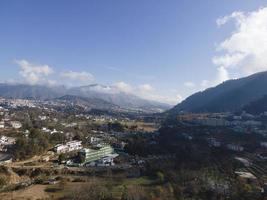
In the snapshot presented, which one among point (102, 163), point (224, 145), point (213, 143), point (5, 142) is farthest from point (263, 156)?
point (5, 142)

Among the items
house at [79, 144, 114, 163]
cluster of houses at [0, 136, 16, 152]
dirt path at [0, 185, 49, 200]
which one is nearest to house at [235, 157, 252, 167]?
house at [79, 144, 114, 163]

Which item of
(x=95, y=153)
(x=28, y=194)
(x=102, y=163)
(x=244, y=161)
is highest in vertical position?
(x=244, y=161)

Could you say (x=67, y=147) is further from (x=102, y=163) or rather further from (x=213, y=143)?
(x=213, y=143)

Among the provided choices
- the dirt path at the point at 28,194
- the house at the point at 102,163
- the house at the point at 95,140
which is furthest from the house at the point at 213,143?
the dirt path at the point at 28,194

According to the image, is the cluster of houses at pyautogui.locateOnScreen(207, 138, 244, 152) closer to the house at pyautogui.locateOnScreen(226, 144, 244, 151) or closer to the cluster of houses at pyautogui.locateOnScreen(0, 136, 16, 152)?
the house at pyautogui.locateOnScreen(226, 144, 244, 151)

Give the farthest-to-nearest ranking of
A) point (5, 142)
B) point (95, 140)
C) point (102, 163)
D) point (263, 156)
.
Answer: point (95, 140)
point (5, 142)
point (263, 156)
point (102, 163)

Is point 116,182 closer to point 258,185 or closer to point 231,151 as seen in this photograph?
point 258,185

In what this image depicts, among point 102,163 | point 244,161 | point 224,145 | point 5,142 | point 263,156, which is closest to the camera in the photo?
point 102,163

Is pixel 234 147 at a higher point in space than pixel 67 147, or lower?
higher

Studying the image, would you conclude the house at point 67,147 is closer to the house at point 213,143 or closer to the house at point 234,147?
the house at point 213,143

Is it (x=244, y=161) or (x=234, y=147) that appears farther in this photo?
(x=234, y=147)

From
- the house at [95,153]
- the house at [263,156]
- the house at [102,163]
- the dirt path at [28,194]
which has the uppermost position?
the house at [263,156]

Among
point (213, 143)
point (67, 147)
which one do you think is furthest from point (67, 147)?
point (213, 143)
